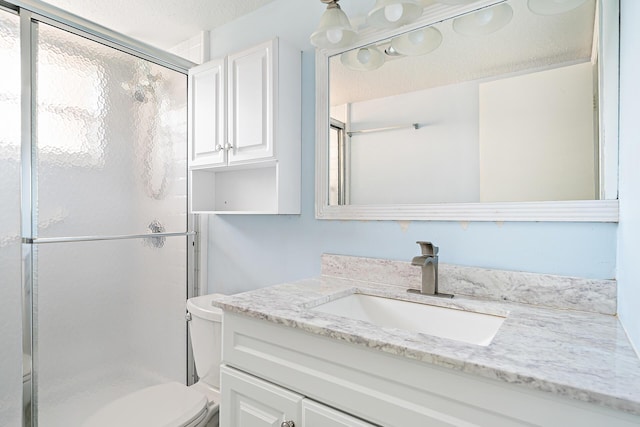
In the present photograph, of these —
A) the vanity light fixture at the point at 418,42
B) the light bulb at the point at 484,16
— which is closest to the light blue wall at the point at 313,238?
the vanity light fixture at the point at 418,42

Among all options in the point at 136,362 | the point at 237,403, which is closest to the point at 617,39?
the point at 237,403

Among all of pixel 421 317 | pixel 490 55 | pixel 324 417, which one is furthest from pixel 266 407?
pixel 490 55

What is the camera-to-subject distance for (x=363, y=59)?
1.49m

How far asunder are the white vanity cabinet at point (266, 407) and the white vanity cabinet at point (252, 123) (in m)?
0.75

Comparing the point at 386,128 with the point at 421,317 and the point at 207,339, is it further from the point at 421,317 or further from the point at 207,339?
the point at 207,339

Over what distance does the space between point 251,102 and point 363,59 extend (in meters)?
0.52

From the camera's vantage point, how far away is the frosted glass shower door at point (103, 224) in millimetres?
1437

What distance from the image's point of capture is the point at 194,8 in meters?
1.89

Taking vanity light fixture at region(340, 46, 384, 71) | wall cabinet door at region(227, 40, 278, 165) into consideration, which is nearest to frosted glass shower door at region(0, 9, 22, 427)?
wall cabinet door at region(227, 40, 278, 165)

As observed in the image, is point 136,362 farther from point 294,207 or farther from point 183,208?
point 294,207

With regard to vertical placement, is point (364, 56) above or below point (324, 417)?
above

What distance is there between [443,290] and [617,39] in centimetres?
87

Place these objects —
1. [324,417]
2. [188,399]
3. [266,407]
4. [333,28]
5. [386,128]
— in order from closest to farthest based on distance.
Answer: [324,417]
[266,407]
[333,28]
[386,128]
[188,399]

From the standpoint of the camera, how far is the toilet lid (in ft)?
4.54
